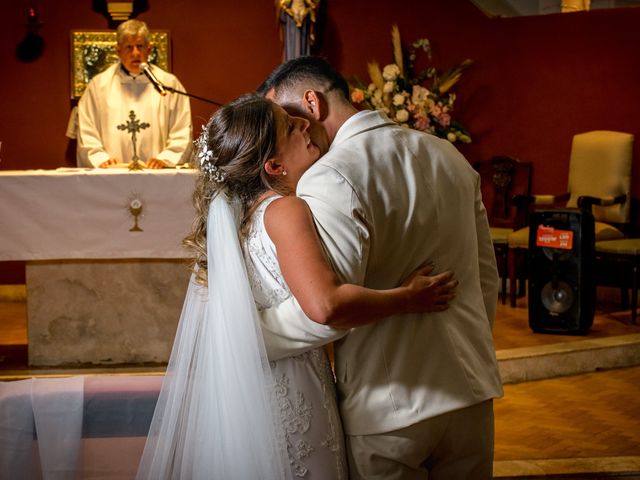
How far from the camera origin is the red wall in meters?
7.69

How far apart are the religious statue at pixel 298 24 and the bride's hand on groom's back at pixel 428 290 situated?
213 inches

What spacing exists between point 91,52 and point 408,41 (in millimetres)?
2558

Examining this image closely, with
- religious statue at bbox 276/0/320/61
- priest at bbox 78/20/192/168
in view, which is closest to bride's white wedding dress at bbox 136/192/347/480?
priest at bbox 78/20/192/168

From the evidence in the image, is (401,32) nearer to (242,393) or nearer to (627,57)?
(627,57)

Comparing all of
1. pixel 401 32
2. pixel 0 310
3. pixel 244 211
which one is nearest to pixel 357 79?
pixel 401 32

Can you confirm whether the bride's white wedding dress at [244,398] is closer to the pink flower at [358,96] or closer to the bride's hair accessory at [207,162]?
the bride's hair accessory at [207,162]

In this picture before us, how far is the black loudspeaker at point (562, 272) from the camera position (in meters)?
5.98

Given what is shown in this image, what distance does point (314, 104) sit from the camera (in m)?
2.24

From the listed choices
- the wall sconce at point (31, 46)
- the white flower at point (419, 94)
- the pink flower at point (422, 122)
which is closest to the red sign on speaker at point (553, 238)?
the pink flower at point (422, 122)

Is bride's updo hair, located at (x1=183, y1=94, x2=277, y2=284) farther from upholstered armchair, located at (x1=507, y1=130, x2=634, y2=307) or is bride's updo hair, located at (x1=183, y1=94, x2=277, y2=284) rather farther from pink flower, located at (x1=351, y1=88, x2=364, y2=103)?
pink flower, located at (x1=351, y1=88, x2=364, y2=103)

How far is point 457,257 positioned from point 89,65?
6151 millimetres

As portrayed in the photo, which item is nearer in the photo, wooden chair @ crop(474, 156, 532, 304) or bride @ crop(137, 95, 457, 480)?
bride @ crop(137, 95, 457, 480)

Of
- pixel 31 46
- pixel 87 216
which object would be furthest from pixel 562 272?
pixel 31 46

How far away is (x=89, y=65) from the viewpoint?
25.3 feet
